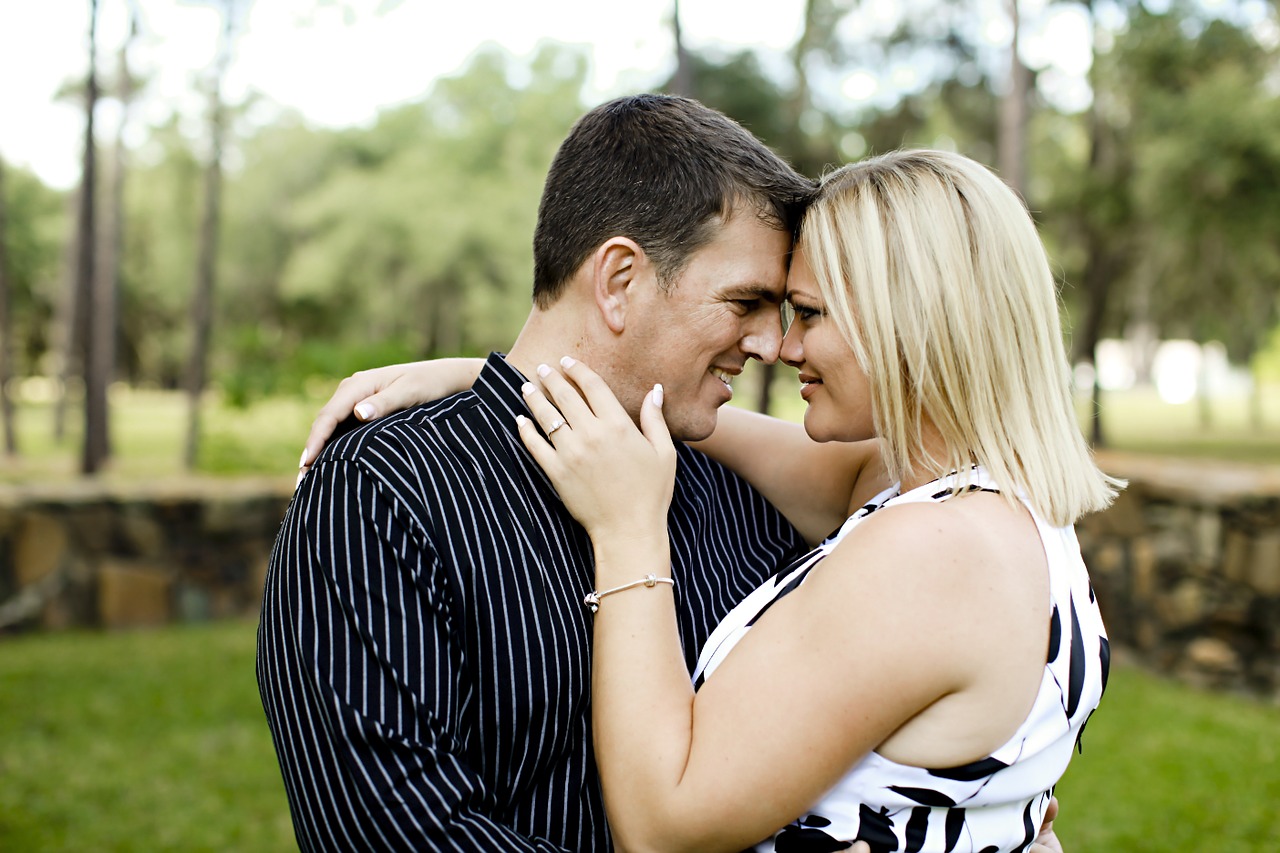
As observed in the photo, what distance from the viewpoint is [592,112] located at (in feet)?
6.89

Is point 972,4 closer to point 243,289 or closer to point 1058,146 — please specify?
point 1058,146

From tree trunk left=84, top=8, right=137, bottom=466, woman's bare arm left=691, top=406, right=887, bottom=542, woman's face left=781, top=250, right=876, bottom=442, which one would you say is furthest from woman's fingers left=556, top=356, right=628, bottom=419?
tree trunk left=84, top=8, right=137, bottom=466

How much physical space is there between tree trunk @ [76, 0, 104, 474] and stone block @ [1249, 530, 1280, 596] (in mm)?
9586

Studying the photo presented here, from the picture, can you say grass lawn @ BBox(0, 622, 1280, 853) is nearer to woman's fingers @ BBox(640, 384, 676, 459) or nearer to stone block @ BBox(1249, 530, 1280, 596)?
stone block @ BBox(1249, 530, 1280, 596)

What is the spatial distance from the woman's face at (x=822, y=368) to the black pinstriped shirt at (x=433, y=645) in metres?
0.47

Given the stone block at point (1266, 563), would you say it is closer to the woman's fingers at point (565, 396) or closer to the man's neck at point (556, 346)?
the man's neck at point (556, 346)

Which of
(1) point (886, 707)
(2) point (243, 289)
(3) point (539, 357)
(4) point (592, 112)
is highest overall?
(4) point (592, 112)

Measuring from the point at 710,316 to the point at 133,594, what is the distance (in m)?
7.59

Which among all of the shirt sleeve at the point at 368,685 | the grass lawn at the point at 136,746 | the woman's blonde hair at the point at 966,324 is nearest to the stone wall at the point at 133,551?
the grass lawn at the point at 136,746

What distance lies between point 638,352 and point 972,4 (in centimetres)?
1664

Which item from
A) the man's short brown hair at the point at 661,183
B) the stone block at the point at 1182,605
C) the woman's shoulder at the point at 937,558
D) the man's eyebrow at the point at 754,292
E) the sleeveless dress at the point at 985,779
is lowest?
the stone block at the point at 1182,605

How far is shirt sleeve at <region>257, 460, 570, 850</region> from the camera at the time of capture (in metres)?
1.49

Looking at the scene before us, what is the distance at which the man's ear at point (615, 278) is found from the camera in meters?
2.00

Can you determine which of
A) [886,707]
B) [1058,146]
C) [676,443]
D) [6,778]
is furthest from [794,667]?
[1058,146]
